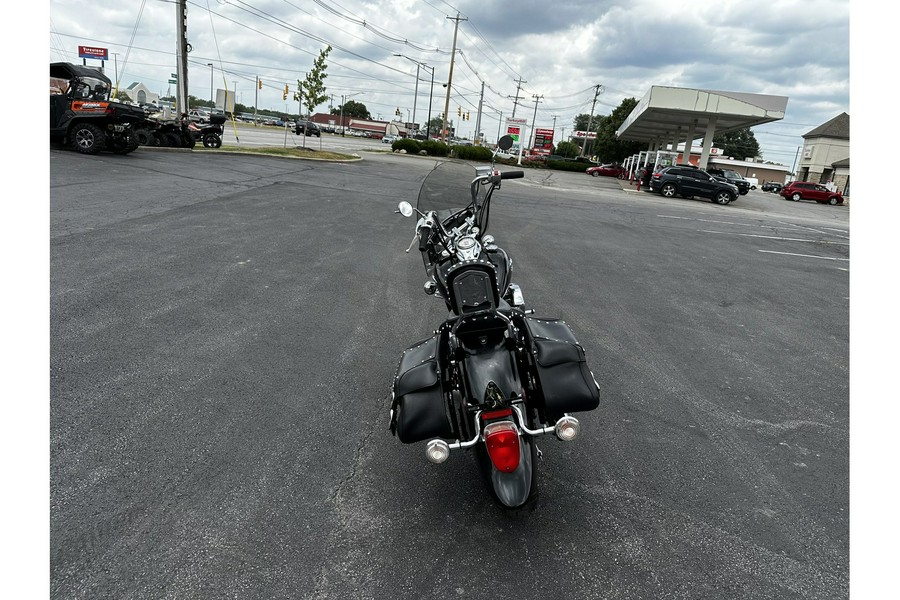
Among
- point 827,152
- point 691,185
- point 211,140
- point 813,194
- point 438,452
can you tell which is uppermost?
point 827,152

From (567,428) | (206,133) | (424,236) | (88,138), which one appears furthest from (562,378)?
(206,133)

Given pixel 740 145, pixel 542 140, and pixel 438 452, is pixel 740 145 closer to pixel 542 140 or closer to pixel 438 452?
pixel 542 140

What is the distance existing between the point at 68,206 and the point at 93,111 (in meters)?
9.04

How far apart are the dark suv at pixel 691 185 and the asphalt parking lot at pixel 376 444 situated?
20.4 meters

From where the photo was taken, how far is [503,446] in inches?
90.7

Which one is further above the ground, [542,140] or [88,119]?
[542,140]

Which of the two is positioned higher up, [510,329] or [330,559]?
[510,329]

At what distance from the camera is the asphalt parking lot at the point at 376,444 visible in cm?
235

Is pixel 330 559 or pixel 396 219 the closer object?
pixel 330 559

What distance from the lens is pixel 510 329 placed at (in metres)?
2.77

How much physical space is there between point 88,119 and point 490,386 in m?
17.9

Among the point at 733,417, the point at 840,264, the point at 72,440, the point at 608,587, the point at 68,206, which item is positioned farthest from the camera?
the point at 840,264

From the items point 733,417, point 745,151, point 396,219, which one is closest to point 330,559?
point 733,417

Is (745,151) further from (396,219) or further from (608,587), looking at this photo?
(608,587)
